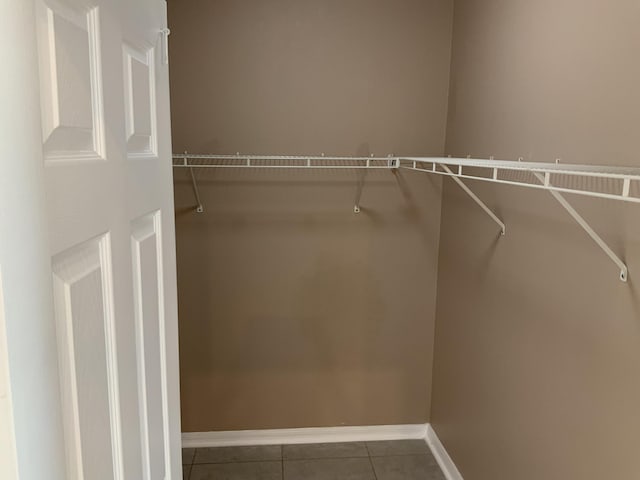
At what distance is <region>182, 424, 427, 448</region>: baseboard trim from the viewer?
2.53 m

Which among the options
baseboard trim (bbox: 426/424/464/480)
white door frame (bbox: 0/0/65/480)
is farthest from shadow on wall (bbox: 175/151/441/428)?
white door frame (bbox: 0/0/65/480)

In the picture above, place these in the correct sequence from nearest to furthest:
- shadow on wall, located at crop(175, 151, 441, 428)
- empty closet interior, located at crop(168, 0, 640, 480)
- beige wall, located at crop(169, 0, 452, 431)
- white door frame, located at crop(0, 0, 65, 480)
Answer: white door frame, located at crop(0, 0, 65, 480), empty closet interior, located at crop(168, 0, 640, 480), beige wall, located at crop(169, 0, 452, 431), shadow on wall, located at crop(175, 151, 441, 428)

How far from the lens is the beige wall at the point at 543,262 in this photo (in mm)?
1198

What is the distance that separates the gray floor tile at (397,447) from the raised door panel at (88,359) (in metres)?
1.89

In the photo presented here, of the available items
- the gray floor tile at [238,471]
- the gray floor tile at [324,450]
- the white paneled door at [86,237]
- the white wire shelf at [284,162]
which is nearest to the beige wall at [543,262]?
the white wire shelf at [284,162]

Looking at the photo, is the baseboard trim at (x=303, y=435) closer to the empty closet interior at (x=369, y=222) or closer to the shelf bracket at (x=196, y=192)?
the empty closet interior at (x=369, y=222)

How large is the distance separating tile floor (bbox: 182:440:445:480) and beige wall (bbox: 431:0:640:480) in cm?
24

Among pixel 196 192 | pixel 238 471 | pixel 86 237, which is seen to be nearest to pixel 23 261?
pixel 86 237

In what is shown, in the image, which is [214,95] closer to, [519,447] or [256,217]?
[256,217]

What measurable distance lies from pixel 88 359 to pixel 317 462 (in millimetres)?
1948

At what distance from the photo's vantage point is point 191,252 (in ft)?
7.74

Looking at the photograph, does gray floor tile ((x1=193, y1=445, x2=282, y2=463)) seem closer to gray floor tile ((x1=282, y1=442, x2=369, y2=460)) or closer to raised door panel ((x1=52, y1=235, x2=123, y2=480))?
gray floor tile ((x1=282, y1=442, x2=369, y2=460))

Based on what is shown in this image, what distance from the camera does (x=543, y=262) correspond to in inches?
60.1

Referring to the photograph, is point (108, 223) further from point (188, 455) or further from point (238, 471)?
point (188, 455)
